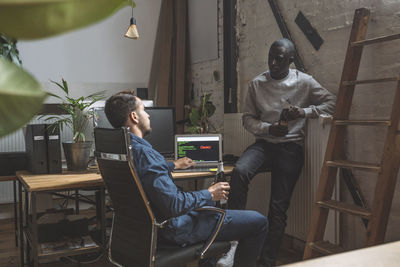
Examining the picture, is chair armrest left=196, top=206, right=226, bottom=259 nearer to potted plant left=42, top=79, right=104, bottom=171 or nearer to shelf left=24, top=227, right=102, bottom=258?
shelf left=24, top=227, right=102, bottom=258

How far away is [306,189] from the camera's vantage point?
3.20m

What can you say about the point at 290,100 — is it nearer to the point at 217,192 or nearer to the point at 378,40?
the point at 378,40

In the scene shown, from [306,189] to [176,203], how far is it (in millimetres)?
1678

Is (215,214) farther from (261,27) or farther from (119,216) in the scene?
(261,27)

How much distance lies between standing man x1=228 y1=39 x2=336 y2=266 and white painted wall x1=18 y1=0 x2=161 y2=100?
2779 millimetres

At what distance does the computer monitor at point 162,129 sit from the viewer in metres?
3.31

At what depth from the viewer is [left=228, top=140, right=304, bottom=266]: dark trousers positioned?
2.94 meters

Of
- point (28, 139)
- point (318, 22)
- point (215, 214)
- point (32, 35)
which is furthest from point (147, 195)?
point (318, 22)

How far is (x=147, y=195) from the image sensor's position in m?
1.84

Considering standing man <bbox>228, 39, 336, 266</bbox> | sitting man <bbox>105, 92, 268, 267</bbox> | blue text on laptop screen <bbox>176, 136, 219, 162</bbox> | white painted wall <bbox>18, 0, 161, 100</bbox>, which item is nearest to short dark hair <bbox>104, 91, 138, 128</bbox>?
sitting man <bbox>105, 92, 268, 267</bbox>

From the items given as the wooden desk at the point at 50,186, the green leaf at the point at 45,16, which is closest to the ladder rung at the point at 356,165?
the wooden desk at the point at 50,186

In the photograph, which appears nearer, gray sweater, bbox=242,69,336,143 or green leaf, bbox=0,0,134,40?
green leaf, bbox=0,0,134,40

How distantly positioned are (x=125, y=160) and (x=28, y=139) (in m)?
1.30

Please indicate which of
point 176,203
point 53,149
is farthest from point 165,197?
point 53,149
